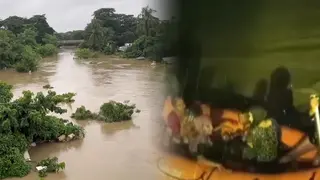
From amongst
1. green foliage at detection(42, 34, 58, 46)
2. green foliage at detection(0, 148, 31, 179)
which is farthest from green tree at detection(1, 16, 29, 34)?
green foliage at detection(0, 148, 31, 179)

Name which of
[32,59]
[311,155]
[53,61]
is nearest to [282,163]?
[311,155]

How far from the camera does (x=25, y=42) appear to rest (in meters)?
24.3

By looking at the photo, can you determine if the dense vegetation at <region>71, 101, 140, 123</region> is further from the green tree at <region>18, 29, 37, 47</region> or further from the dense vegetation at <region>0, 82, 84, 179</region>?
the green tree at <region>18, 29, 37, 47</region>

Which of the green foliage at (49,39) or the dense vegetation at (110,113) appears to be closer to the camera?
the dense vegetation at (110,113)

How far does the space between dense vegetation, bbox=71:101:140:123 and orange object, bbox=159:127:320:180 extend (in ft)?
32.2

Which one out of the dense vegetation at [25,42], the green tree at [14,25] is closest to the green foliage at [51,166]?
the dense vegetation at [25,42]

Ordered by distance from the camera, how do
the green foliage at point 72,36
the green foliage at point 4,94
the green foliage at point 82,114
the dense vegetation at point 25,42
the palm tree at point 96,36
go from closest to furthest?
the green foliage at point 4,94 → the green foliage at point 82,114 → the dense vegetation at point 25,42 → the palm tree at point 96,36 → the green foliage at point 72,36

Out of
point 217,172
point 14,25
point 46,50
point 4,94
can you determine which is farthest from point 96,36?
point 217,172

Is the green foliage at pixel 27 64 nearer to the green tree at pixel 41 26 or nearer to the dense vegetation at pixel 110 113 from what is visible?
the dense vegetation at pixel 110 113

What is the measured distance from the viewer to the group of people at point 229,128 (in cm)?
82

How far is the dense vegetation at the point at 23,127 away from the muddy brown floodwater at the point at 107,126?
0.24m

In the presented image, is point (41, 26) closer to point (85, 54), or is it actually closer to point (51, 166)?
point (85, 54)

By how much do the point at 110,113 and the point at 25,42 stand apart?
15.2 meters

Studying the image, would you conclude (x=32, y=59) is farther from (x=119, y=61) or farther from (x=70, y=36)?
(x=70, y=36)
